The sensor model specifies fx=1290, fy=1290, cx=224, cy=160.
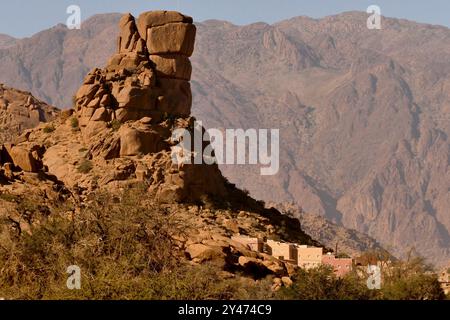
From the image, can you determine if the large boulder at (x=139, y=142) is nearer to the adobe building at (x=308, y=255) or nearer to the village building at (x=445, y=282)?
the adobe building at (x=308, y=255)

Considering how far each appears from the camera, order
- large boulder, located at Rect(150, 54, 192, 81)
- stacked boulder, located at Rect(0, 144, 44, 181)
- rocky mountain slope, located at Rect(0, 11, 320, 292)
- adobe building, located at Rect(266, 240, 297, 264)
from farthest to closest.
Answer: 1. large boulder, located at Rect(150, 54, 192, 81)
2. rocky mountain slope, located at Rect(0, 11, 320, 292)
3. adobe building, located at Rect(266, 240, 297, 264)
4. stacked boulder, located at Rect(0, 144, 44, 181)

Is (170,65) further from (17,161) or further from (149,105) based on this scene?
(17,161)

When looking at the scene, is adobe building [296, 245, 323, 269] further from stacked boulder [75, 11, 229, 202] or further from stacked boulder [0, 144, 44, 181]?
stacked boulder [0, 144, 44, 181]

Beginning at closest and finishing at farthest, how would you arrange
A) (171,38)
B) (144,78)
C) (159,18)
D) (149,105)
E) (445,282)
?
(445,282) → (149,105) → (144,78) → (159,18) → (171,38)

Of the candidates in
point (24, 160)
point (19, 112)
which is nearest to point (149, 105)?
point (24, 160)

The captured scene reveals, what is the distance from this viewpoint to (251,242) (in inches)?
2665

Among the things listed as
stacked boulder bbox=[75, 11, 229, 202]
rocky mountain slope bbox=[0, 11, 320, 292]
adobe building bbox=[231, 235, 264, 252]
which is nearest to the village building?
adobe building bbox=[231, 235, 264, 252]

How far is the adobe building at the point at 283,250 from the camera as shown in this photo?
69.1 metres

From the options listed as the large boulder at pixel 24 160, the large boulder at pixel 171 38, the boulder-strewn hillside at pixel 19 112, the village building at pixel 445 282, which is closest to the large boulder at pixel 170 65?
the large boulder at pixel 171 38

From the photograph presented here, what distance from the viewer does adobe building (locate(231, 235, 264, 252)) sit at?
219 ft

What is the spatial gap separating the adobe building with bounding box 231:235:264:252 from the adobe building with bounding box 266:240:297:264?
2.50 ft

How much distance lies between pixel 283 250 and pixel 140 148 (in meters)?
11.9

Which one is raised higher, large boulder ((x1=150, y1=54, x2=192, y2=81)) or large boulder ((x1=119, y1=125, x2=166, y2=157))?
large boulder ((x1=150, y1=54, x2=192, y2=81))
